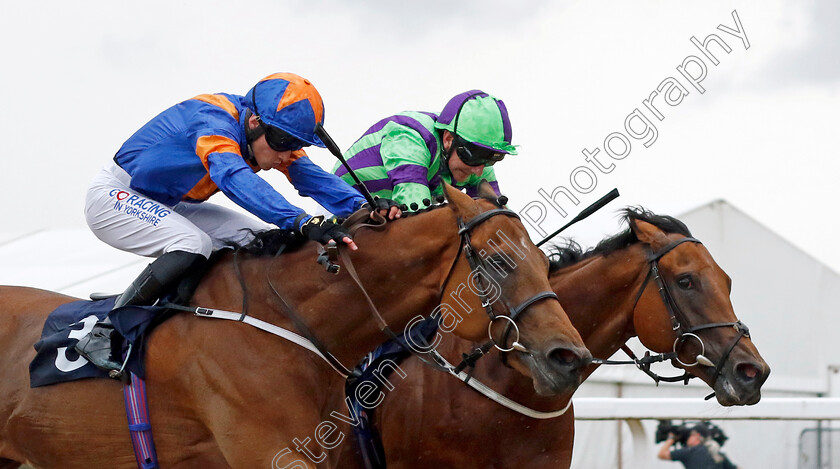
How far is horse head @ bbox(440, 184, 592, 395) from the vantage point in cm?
284

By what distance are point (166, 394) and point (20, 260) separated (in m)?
7.73

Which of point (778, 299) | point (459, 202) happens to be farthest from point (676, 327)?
point (778, 299)

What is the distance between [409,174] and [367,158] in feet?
1.70

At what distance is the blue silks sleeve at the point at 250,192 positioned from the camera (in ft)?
10.4

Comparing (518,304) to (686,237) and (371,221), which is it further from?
(686,237)

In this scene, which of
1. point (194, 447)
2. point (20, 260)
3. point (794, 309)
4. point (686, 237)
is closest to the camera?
point (194, 447)

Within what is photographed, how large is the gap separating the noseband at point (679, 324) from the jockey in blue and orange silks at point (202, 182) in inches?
51.9

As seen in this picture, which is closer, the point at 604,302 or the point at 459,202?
the point at 459,202

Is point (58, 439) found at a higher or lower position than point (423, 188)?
lower

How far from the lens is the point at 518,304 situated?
2.95 metres

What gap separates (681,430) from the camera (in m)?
5.45

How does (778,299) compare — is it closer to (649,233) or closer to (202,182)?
(649,233)

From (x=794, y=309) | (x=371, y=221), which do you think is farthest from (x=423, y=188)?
(x=794, y=309)

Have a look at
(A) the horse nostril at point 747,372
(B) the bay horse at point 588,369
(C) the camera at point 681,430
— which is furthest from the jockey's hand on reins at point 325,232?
(C) the camera at point 681,430
